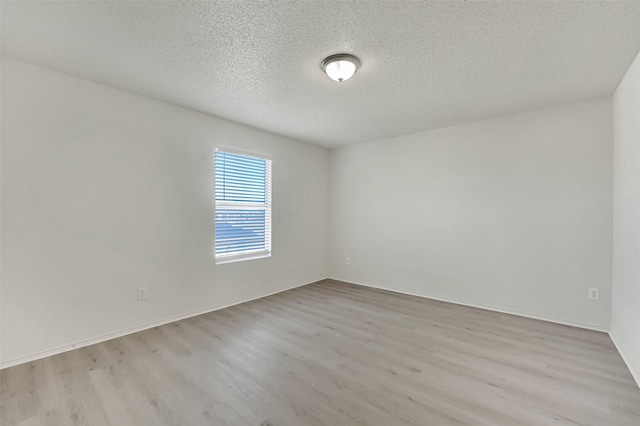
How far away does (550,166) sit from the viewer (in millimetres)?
3309

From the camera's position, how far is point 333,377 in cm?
216

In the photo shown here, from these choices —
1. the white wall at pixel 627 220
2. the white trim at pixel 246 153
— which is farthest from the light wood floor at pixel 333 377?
the white trim at pixel 246 153

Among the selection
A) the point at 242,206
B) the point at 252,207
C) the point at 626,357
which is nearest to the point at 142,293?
the point at 242,206

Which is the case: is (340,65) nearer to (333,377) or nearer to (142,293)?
(333,377)

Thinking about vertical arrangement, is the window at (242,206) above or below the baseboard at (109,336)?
above

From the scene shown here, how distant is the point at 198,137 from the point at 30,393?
2.78 m

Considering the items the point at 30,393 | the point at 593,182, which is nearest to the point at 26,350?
the point at 30,393

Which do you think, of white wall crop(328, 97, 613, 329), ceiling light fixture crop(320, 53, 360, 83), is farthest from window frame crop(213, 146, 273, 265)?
ceiling light fixture crop(320, 53, 360, 83)

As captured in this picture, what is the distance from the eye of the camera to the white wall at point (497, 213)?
3.09 m

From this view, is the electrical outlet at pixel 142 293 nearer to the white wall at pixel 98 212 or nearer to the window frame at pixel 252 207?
the white wall at pixel 98 212

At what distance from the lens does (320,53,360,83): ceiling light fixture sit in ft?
7.34

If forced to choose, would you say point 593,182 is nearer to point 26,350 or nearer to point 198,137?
point 198,137

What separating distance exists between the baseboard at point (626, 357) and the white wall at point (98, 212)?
4.00 metres

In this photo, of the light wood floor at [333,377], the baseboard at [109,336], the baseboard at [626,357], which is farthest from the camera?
the baseboard at [109,336]
